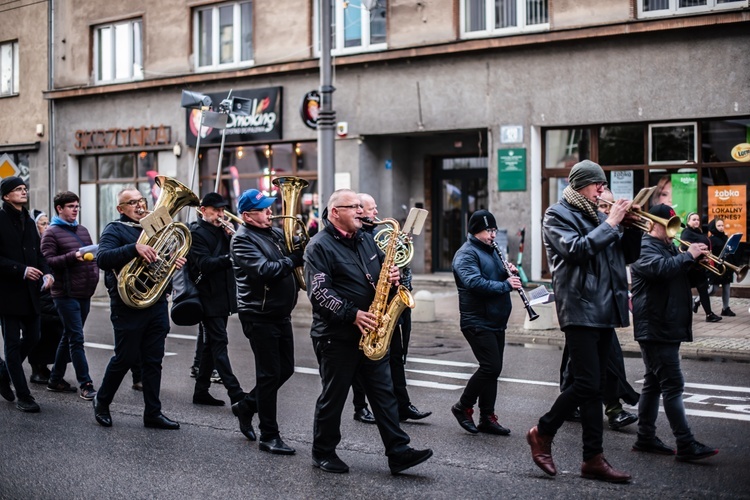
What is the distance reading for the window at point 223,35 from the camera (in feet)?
79.0

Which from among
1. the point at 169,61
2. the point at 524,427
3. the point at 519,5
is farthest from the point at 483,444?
the point at 169,61

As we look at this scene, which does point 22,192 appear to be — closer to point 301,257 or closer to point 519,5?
point 301,257

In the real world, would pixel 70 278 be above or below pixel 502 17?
below

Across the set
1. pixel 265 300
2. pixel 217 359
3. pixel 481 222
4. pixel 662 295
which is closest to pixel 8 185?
pixel 217 359

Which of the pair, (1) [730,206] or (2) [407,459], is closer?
(2) [407,459]

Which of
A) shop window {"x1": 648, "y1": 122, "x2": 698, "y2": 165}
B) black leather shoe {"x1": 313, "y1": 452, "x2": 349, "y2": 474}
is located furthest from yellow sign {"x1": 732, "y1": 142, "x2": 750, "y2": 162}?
black leather shoe {"x1": 313, "y1": 452, "x2": 349, "y2": 474}

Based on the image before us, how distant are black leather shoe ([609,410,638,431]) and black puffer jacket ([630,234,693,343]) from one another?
118cm

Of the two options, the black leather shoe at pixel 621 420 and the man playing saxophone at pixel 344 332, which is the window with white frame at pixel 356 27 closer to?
the black leather shoe at pixel 621 420

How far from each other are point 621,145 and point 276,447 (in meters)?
13.8

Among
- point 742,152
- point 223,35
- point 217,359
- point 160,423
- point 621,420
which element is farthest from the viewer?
point 223,35

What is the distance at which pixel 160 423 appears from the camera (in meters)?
8.04

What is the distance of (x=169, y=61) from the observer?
25281 mm

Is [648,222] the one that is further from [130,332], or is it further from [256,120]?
[256,120]

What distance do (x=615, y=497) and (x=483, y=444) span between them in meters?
1.68
